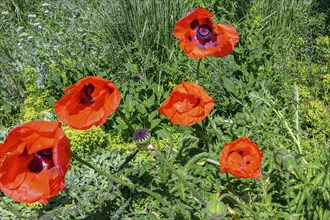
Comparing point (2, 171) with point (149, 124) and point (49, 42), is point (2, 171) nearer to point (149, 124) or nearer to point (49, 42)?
point (149, 124)

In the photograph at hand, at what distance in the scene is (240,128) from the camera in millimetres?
2461

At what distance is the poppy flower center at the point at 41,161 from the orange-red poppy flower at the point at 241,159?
0.58 meters

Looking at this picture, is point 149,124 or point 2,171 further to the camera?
point 149,124

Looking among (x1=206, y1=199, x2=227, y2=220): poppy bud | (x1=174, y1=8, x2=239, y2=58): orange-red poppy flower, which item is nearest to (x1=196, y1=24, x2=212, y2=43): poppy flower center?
(x1=174, y1=8, x2=239, y2=58): orange-red poppy flower

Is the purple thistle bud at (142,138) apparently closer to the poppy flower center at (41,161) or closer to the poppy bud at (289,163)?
the poppy flower center at (41,161)

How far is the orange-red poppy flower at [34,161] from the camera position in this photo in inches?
50.3

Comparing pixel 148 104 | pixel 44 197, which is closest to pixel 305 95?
pixel 148 104

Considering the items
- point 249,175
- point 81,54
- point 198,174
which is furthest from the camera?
point 81,54

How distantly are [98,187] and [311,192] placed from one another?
3.49 feet

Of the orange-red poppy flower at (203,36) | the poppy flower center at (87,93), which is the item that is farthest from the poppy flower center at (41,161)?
the orange-red poppy flower at (203,36)

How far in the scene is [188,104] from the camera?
1743 mm

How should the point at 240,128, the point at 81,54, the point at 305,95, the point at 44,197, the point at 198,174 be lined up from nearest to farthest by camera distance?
the point at 44,197 < the point at 198,174 < the point at 240,128 < the point at 305,95 < the point at 81,54

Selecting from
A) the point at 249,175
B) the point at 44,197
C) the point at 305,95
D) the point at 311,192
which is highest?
the point at 44,197

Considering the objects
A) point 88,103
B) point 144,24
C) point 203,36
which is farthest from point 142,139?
point 144,24
